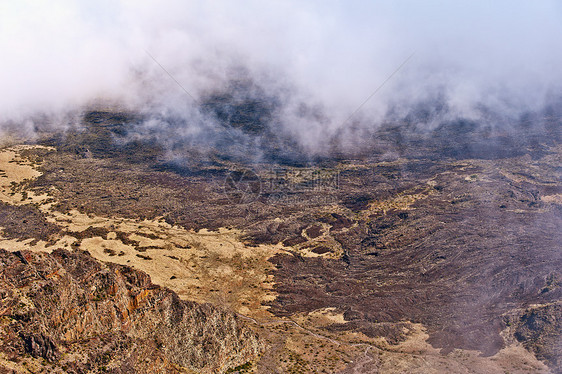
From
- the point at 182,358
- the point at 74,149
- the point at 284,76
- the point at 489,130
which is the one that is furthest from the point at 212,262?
the point at 284,76

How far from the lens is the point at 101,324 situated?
72.0 ft

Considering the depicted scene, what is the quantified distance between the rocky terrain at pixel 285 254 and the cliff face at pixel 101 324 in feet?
0.33

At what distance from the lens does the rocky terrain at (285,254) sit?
2366cm

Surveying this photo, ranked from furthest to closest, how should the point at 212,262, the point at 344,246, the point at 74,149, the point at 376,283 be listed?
the point at 74,149 < the point at 344,246 < the point at 212,262 < the point at 376,283

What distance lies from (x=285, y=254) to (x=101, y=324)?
2851cm

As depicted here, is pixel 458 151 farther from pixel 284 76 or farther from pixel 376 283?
pixel 284 76

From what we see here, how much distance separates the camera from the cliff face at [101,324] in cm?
Result: 1831

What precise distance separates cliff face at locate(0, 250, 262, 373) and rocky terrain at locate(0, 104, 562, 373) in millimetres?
100

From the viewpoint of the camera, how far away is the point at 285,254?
160 feet

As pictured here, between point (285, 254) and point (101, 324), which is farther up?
point (285, 254)

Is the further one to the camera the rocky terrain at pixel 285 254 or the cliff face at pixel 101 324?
the rocky terrain at pixel 285 254

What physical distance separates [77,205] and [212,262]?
79.0 feet

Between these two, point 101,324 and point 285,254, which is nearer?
point 101,324

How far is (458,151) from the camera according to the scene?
258ft
